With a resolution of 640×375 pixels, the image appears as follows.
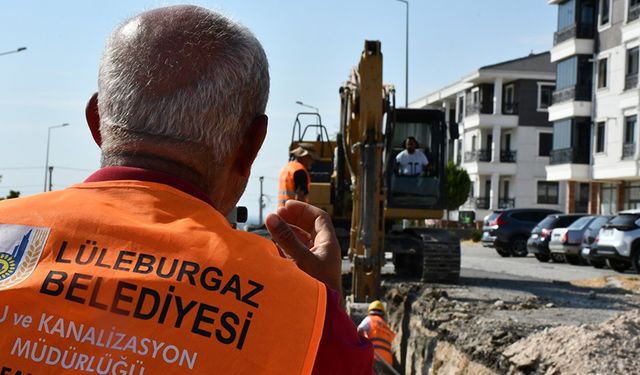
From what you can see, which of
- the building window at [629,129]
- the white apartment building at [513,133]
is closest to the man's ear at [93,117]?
the building window at [629,129]

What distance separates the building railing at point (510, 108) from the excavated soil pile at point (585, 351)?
58467 mm

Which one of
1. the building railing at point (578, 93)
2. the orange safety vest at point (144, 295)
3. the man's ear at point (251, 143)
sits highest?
the building railing at point (578, 93)

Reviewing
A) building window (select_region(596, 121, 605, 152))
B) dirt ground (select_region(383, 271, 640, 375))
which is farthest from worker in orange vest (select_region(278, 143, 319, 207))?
building window (select_region(596, 121, 605, 152))

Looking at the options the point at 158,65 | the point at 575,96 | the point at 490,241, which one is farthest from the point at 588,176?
the point at 158,65

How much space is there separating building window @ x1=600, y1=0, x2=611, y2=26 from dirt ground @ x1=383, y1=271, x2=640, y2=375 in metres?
32.0

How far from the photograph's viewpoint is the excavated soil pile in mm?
6301

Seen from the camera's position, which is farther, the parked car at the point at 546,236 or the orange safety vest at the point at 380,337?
the parked car at the point at 546,236

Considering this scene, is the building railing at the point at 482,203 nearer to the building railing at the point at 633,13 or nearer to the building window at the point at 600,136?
the building window at the point at 600,136

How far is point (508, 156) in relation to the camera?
65.6 meters

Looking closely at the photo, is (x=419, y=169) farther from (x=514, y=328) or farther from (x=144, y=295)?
(x=144, y=295)

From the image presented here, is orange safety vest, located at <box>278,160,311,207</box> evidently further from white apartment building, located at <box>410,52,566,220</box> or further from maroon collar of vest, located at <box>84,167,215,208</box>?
white apartment building, located at <box>410,52,566,220</box>

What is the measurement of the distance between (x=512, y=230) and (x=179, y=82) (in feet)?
107

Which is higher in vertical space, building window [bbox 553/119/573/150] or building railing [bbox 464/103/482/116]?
building railing [bbox 464/103/482/116]

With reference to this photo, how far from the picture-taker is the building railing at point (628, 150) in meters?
41.8
